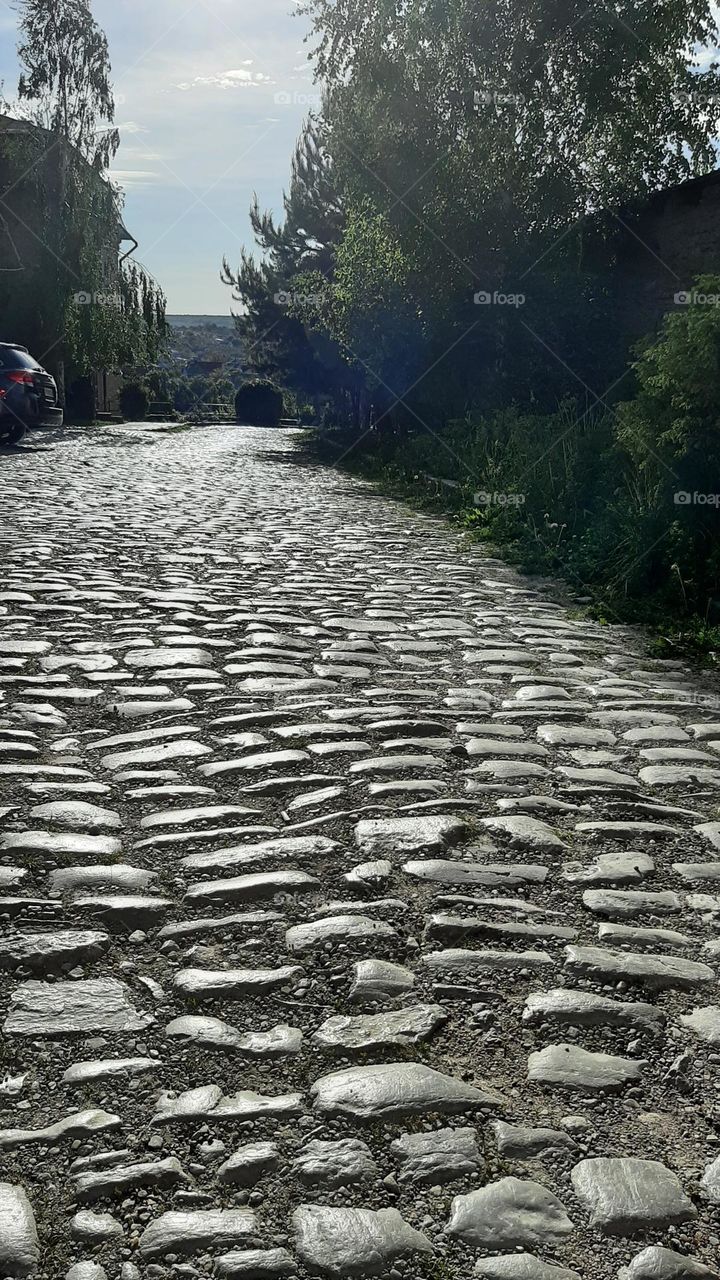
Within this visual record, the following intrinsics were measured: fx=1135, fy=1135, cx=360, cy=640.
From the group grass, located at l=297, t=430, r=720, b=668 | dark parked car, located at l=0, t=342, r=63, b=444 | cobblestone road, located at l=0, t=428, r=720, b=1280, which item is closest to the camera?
cobblestone road, located at l=0, t=428, r=720, b=1280

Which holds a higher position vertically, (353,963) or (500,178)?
(500,178)

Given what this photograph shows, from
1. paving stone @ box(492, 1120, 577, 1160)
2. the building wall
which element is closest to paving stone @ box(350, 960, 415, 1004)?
paving stone @ box(492, 1120, 577, 1160)

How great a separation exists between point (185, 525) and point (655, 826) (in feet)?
27.8

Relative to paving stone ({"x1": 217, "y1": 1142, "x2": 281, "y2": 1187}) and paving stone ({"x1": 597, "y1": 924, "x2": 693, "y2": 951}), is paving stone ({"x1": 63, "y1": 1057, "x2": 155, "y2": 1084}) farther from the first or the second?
paving stone ({"x1": 597, "y1": 924, "x2": 693, "y2": 951})

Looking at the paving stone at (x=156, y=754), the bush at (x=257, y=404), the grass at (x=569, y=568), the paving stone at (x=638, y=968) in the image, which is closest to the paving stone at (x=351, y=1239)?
the paving stone at (x=638, y=968)

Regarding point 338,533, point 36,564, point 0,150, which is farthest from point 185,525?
point 0,150

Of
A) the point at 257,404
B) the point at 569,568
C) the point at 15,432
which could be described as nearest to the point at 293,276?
the point at 257,404

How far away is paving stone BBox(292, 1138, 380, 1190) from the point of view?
1933mm

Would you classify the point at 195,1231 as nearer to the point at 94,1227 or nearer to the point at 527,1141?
the point at 94,1227

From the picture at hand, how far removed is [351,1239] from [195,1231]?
249 millimetres

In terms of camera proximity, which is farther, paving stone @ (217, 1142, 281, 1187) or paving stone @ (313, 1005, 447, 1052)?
paving stone @ (313, 1005, 447, 1052)

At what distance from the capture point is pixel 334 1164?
197cm

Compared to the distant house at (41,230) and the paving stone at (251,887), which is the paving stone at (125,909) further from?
the distant house at (41,230)

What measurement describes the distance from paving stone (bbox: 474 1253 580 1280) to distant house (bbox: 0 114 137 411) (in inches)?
1232
